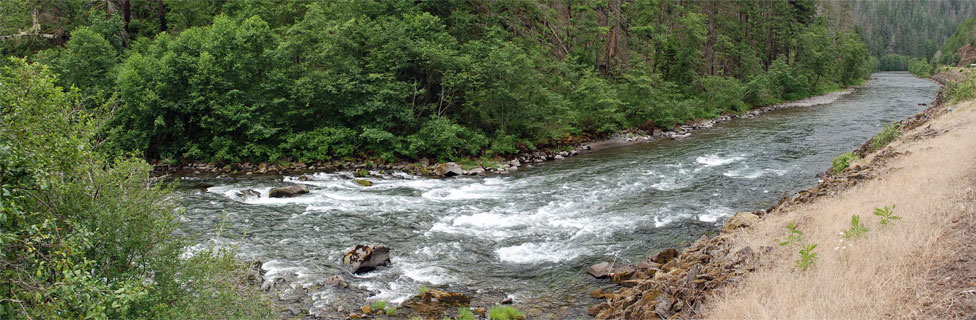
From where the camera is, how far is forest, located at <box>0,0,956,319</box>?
19.0 feet

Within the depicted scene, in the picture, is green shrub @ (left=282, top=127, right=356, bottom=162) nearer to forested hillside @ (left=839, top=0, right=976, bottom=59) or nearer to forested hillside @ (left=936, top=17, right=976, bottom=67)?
forested hillside @ (left=936, top=17, right=976, bottom=67)

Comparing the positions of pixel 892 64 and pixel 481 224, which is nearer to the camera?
pixel 481 224

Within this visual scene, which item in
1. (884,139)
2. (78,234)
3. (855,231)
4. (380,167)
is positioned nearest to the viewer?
(78,234)

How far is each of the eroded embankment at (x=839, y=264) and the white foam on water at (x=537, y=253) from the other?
1.74 m

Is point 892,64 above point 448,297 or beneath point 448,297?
beneath

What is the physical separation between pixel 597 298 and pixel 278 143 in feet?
69.3

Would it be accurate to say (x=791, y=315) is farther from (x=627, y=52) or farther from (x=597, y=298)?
(x=627, y=52)

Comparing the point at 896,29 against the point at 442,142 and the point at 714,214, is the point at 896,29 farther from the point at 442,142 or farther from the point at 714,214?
the point at 714,214

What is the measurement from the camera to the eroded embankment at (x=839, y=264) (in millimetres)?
6758

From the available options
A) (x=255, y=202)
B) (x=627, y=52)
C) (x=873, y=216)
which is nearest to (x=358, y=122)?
(x=255, y=202)

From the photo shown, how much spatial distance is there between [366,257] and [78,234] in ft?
25.1

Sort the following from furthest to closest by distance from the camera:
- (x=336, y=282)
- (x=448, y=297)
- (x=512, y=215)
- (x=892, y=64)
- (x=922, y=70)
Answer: (x=892, y=64)
(x=922, y=70)
(x=512, y=215)
(x=336, y=282)
(x=448, y=297)

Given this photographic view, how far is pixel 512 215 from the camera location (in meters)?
17.4

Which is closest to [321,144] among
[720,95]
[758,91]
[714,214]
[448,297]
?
[448,297]
